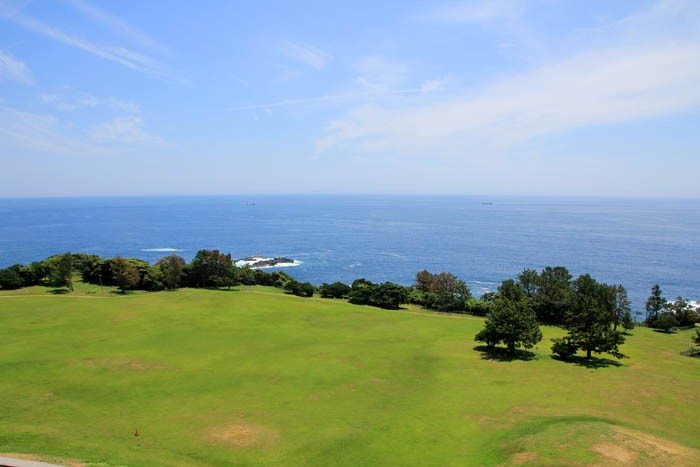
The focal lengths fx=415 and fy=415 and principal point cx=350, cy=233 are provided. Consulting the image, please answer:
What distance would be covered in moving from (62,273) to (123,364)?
46.9 meters

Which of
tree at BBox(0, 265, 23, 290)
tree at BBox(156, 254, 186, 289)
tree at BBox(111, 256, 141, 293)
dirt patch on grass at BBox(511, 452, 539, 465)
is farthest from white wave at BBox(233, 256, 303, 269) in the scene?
dirt patch on grass at BBox(511, 452, 539, 465)

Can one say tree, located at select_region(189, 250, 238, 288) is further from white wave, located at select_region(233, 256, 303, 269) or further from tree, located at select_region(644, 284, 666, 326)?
tree, located at select_region(644, 284, 666, 326)

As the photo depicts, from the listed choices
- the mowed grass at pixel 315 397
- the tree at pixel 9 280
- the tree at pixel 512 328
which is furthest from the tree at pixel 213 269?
the tree at pixel 512 328

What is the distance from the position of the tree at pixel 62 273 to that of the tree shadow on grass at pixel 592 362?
80528mm

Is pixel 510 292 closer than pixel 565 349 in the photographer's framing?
No

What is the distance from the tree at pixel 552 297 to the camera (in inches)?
2847

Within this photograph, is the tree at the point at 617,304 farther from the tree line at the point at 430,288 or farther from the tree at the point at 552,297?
the tree at the point at 552,297

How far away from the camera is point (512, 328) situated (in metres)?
48.5

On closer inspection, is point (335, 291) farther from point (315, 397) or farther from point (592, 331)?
point (315, 397)

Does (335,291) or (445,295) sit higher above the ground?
(445,295)

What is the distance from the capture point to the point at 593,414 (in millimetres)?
31547

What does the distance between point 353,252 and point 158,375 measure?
11833 cm

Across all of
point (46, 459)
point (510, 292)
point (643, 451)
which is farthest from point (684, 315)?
point (46, 459)

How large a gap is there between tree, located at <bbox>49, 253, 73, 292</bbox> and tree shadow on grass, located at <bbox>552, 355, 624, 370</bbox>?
80528 millimetres
